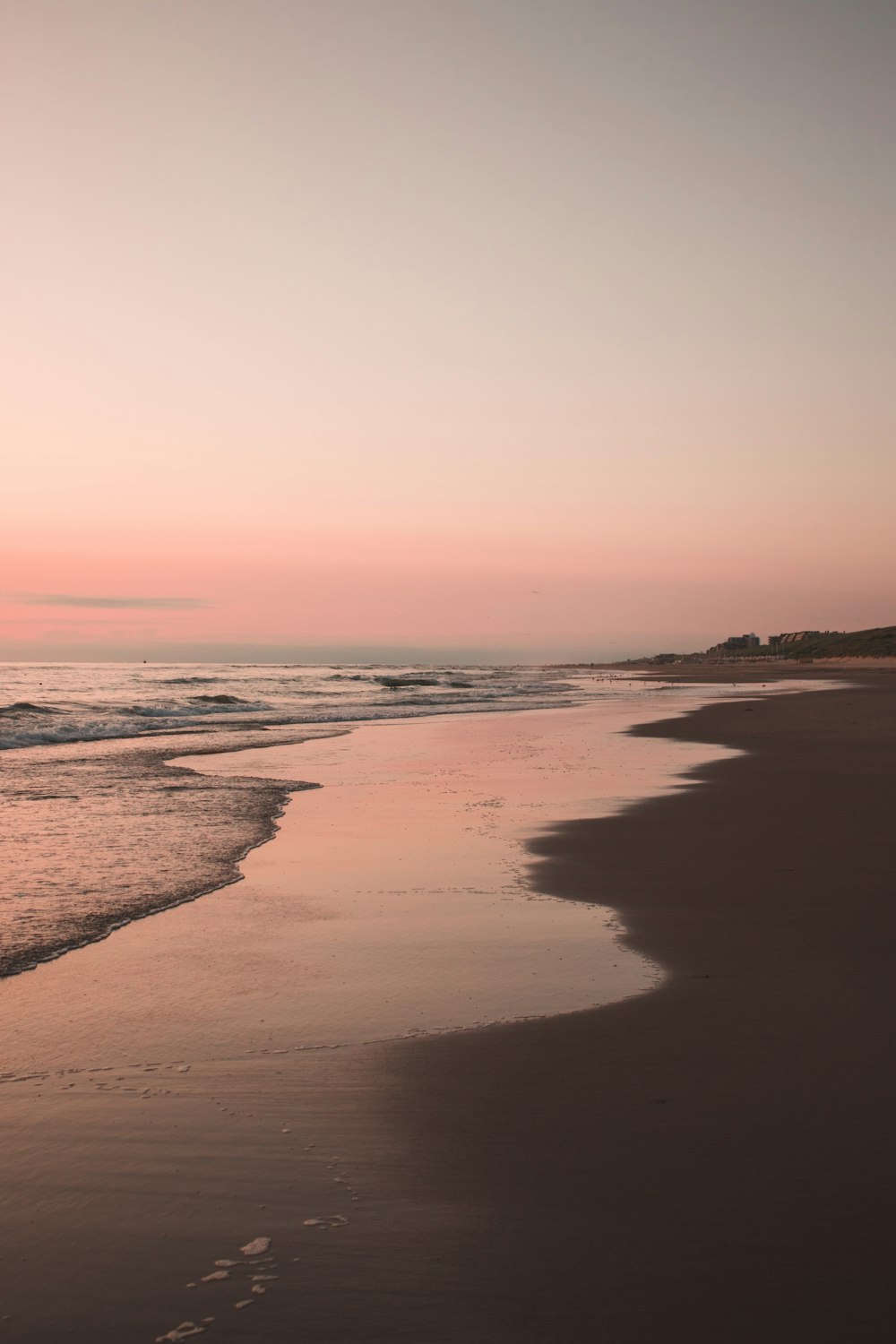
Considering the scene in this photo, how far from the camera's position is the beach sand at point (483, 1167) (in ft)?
9.16

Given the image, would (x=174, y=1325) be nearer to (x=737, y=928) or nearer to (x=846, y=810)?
(x=737, y=928)

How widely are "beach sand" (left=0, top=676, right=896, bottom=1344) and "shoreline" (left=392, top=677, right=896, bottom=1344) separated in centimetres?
1

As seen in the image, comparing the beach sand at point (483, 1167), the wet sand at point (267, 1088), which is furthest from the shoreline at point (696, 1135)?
the wet sand at point (267, 1088)

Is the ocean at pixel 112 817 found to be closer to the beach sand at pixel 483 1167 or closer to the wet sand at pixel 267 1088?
the wet sand at pixel 267 1088

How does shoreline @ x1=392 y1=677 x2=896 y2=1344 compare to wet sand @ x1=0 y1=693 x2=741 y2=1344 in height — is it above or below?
above

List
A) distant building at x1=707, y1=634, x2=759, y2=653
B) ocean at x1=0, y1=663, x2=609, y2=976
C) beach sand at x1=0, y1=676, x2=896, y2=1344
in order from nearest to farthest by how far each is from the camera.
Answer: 1. beach sand at x1=0, y1=676, x2=896, y2=1344
2. ocean at x1=0, y1=663, x2=609, y2=976
3. distant building at x1=707, y1=634, x2=759, y2=653

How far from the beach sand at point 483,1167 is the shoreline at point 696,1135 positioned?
0.01 m

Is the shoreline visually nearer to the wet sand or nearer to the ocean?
the wet sand

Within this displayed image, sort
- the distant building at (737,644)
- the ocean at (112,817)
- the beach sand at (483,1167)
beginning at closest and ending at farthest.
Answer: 1. the beach sand at (483,1167)
2. the ocean at (112,817)
3. the distant building at (737,644)

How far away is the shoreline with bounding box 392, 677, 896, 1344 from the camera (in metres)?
2.81

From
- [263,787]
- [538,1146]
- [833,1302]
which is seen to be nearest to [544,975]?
[538,1146]

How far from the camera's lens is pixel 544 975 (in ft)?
19.0

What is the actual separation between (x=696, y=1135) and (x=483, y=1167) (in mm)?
852

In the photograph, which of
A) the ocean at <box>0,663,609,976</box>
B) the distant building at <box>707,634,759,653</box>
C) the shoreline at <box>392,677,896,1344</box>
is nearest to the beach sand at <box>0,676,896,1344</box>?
the shoreline at <box>392,677,896,1344</box>
